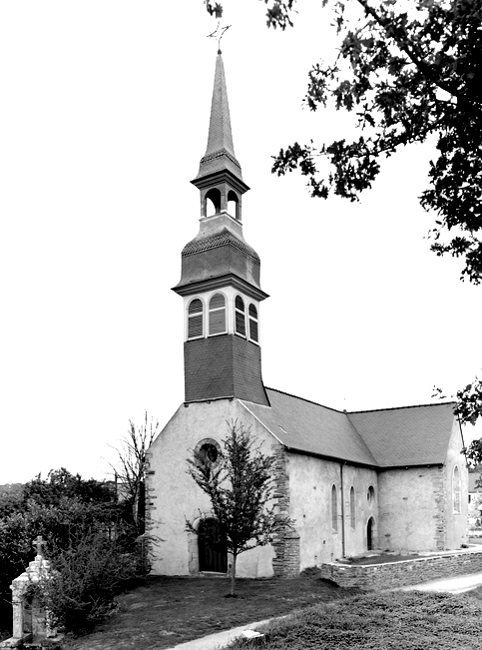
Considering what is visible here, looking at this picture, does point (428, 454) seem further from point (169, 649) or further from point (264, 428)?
point (169, 649)

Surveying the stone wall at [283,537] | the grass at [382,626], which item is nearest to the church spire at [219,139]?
the stone wall at [283,537]

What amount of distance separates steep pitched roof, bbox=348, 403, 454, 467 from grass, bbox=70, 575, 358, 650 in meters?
12.0

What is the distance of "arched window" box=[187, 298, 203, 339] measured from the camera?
2750cm

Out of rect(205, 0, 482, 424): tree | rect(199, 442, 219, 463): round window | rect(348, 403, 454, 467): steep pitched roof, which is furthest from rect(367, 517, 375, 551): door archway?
rect(205, 0, 482, 424): tree

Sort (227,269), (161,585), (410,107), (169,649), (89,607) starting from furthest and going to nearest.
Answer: (227,269), (161,585), (89,607), (169,649), (410,107)

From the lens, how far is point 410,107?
23.2 ft

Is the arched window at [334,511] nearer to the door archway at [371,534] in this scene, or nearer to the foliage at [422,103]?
the door archway at [371,534]

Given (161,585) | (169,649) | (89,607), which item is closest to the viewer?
(169,649)

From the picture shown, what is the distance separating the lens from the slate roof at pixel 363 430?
27375 millimetres

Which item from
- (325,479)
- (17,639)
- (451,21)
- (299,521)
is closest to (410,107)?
(451,21)

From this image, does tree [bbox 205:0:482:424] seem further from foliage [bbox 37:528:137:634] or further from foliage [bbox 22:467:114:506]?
foliage [bbox 22:467:114:506]

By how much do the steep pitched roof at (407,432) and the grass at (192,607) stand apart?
39.3 feet

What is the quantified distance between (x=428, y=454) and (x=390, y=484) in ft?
8.00

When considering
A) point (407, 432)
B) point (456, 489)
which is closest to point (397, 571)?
point (456, 489)
